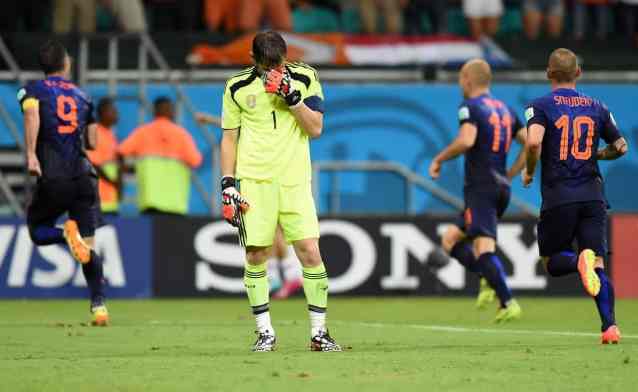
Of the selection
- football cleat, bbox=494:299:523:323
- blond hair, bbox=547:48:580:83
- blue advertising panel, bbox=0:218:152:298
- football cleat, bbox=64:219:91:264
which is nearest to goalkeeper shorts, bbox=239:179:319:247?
blond hair, bbox=547:48:580:83

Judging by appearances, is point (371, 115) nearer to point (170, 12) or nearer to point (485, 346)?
point (170, 12)

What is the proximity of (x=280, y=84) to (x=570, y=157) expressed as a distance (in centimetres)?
224

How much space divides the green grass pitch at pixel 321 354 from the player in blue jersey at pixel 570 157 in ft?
2.31

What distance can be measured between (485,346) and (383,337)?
135 cm

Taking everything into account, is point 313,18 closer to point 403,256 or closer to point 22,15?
point 22,15

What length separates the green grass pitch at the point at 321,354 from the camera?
26.5ft

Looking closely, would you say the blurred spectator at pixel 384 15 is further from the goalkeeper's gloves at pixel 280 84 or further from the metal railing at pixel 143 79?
the goalkeeper's gloves at pixel 280 84

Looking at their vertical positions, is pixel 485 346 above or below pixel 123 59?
below

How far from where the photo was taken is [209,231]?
18703 mm

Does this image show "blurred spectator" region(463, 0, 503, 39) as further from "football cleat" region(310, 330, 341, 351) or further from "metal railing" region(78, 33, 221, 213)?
"football cleat" region(310, 330, 341, 351)

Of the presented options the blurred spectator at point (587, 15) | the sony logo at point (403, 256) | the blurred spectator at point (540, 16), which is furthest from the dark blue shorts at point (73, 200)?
the blurred spectator at point (587, 15)

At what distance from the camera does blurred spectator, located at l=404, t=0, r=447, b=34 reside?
23.1 m

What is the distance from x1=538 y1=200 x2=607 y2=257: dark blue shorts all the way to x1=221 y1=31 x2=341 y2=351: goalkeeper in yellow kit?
70.6 inches

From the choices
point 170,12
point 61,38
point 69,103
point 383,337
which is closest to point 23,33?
point 61,38
